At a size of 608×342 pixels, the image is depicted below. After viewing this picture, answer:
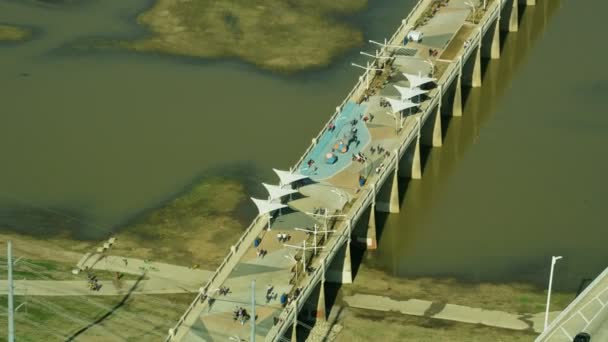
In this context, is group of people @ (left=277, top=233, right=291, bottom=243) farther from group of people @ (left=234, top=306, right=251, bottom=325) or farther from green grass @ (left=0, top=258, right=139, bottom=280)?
green grass @ (left=0, top=258, right=139, bottom=280)

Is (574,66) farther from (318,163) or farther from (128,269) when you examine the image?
(128,269)

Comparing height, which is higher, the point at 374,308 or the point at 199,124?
the point at 199,124

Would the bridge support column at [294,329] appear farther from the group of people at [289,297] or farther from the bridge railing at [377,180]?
the group of people at [289,297]

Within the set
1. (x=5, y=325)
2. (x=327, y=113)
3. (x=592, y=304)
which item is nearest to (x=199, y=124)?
(x=327, y=113)

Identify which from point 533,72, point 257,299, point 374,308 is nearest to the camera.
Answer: point 257,299

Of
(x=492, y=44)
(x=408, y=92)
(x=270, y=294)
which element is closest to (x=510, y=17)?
(x=492, y=44)

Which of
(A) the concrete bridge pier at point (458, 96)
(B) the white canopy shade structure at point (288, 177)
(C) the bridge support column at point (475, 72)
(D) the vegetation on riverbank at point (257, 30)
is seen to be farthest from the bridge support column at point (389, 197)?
(D) the vegetation on riverbank at point (257, 30)

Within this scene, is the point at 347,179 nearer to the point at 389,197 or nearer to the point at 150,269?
the point at 389,197

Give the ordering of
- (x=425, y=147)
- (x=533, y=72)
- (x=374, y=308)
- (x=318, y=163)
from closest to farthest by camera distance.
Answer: (x=374, y=308) → (x=318, y=163) → (x=425, y=147) → (x=533, y=72)
